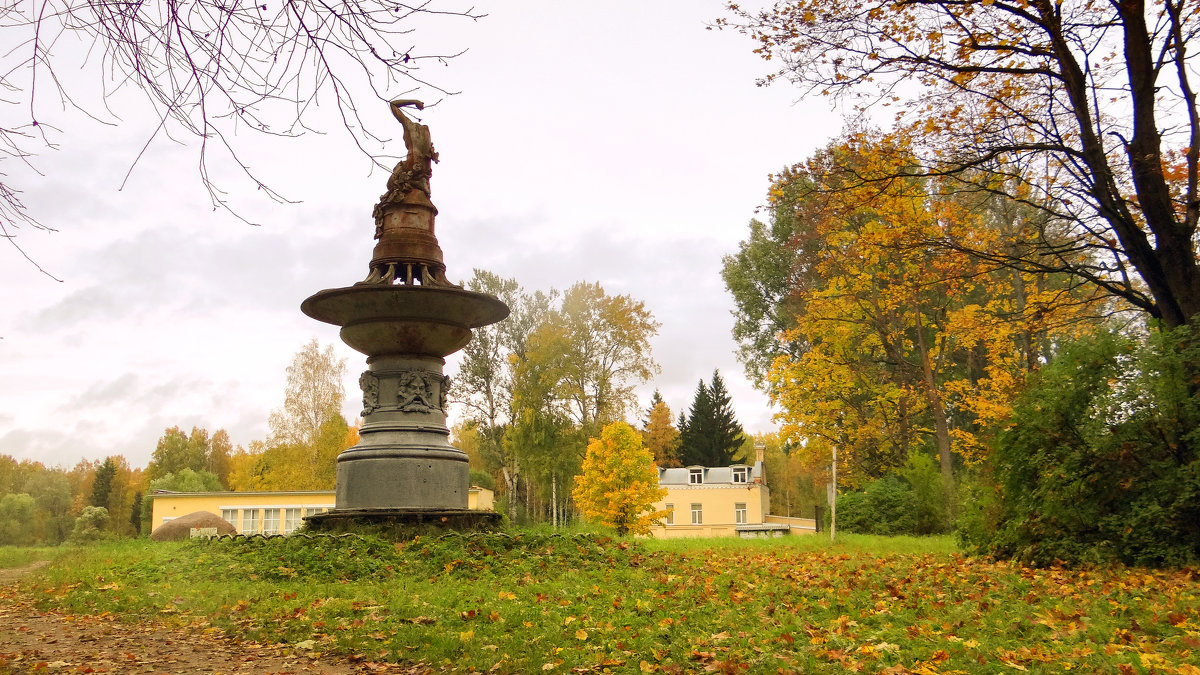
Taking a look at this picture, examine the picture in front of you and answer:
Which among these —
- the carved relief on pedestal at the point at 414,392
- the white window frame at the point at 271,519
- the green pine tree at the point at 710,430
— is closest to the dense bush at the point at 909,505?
the carved relief on pedestal at the point at 414,392

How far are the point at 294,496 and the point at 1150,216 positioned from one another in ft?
95.0

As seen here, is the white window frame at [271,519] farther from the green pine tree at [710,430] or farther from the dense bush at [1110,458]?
the green pine tree at [710,430]

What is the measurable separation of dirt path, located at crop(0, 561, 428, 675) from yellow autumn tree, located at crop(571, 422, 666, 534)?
20181mm

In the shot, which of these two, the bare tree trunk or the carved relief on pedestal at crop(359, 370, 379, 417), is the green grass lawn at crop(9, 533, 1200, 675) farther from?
the bare tree trunk

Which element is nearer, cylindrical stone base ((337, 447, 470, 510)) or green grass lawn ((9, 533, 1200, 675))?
green grass lawn ((9, 533, 1200, 675))

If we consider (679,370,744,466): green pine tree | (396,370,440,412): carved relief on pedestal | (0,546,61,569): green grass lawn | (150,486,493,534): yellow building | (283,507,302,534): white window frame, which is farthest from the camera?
(679,370,744,466): green pine tree

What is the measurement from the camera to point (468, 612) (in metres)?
7.08

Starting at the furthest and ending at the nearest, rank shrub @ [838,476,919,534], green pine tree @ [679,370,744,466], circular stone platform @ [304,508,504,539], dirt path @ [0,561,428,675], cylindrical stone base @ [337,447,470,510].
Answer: green pine tree @ [679,370,744,466], shrub @ [838,476,919,534], cylindrical stone base @ [337,447,470,510], circular stone platform @ [304,508,504,539], dirt path @ [0,561,428,675]

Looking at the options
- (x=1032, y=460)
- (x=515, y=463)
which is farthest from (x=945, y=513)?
(x=515, y=463)

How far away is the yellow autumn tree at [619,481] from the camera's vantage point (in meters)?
27.3

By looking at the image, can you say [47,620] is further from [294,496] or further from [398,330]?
[294,496]

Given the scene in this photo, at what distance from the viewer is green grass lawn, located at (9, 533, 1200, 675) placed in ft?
17.9

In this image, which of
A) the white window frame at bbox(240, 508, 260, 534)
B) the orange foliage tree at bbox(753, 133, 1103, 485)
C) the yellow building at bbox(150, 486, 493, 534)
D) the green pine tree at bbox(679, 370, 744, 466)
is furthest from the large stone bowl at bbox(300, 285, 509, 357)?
the green pine tree at bbox(679, 370, 744, 466)

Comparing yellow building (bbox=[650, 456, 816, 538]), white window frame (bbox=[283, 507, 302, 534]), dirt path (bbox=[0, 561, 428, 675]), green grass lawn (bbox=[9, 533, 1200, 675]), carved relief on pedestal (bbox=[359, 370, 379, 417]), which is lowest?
yellow building (bbox=[650, 456, 816, 538])
